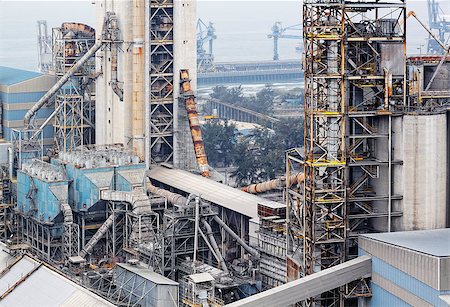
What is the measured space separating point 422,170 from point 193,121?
22.8m

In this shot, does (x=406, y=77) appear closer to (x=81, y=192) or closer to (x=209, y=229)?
(x=209, y=229)

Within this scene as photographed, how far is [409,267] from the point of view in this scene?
3095 cm

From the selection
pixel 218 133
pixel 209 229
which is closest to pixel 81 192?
pixel 209 229

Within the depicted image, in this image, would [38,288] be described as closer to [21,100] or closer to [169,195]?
[169,195]

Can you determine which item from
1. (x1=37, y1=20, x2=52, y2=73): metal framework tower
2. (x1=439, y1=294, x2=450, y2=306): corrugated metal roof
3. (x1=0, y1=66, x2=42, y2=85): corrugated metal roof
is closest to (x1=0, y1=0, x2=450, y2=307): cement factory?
(x1=439, y1=294, x2=450, y2=306): corrugated metal roof

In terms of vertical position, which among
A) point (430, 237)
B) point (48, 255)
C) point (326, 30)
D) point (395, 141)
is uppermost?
point (326, 30)

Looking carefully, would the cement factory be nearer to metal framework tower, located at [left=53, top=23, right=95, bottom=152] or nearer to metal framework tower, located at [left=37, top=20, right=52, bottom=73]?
metal framework tower, located at [left=53, top=23, right=95, bottom=152]

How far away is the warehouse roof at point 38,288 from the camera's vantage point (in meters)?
36.2

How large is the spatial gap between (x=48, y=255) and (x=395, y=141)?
19085 mm

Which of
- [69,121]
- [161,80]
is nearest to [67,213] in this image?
[69,121]

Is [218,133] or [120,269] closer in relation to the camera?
[120,269]

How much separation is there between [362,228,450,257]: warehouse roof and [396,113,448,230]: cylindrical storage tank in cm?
59

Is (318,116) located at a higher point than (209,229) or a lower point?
higher

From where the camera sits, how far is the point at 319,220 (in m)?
33.9
